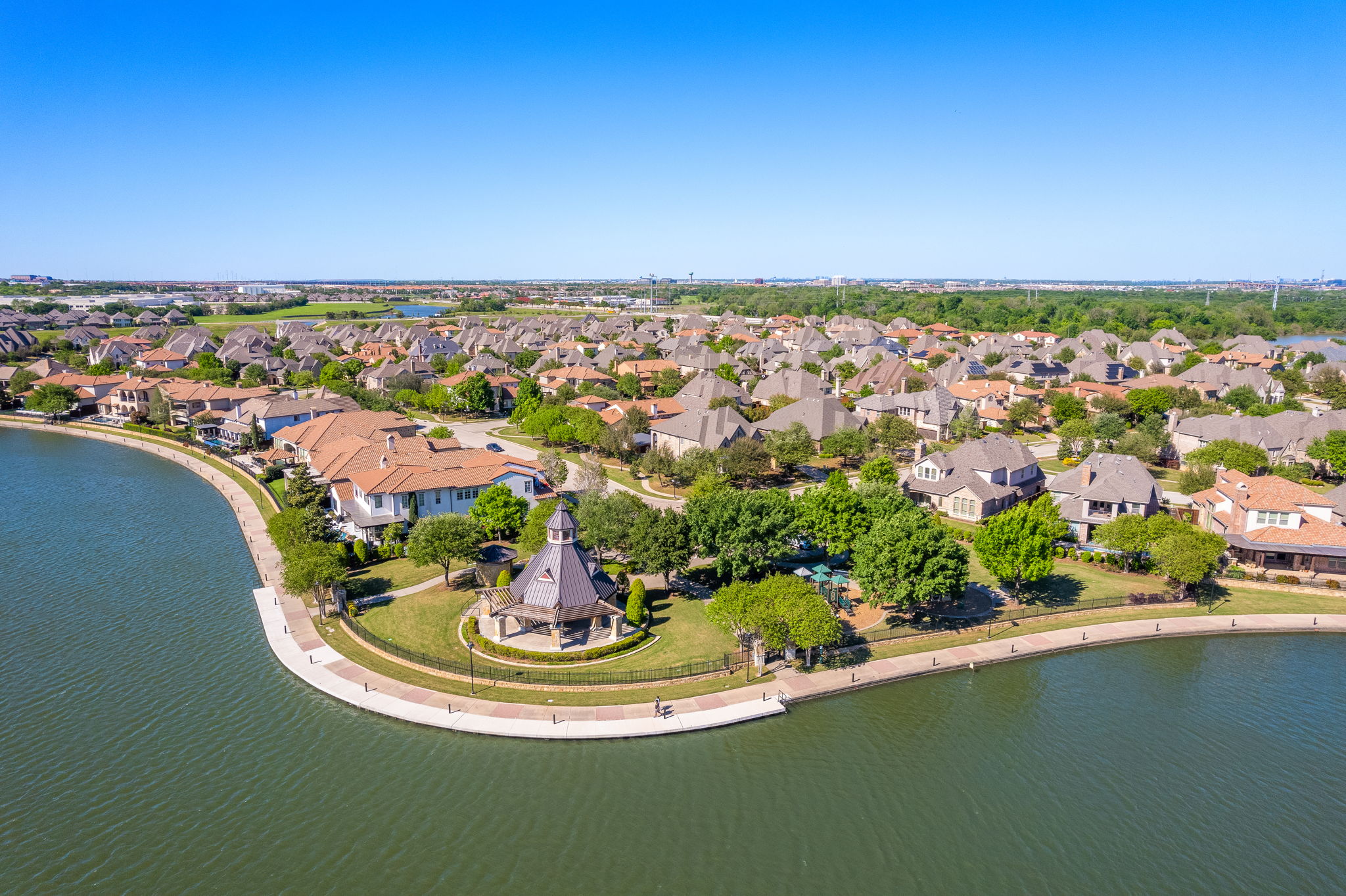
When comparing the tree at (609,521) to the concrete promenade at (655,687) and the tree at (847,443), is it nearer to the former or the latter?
the concrete promenade at (655,687)

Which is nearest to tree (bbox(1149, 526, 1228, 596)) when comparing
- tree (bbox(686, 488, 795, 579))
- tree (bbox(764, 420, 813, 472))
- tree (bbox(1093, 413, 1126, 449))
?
tree (bbox(686, 488, 795, 579))

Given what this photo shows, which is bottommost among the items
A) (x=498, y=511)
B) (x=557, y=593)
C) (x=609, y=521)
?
(x=557, y=593)

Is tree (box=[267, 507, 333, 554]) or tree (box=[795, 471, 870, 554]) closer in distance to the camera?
tree (box=[267, 507, 333, 554])

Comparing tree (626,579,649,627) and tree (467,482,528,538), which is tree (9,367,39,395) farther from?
tree (626,579,649,627)

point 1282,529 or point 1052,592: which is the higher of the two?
point 1282,529

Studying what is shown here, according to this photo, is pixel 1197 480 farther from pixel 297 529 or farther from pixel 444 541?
pixel 297 529

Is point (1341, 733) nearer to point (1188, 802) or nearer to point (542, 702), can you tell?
point (1188, 802)

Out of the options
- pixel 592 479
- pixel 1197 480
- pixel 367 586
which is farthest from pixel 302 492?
pixel 1197 480

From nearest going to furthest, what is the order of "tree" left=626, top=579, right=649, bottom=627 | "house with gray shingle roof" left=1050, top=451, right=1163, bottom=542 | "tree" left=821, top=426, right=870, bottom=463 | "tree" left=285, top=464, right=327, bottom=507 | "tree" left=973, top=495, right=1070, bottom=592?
1. "tree" left=626, top=579, right=649, bottom=627
2. "tree" left=973, top=495, right=1070, bottom=592
3. "tree" left=285, top=464, right=327, bottom=507
4. "house with gray shingle roof" left=1050, top=451, right=1163, bottom=542
5. "tree" left=821, top=426, right=870, bottom=463
